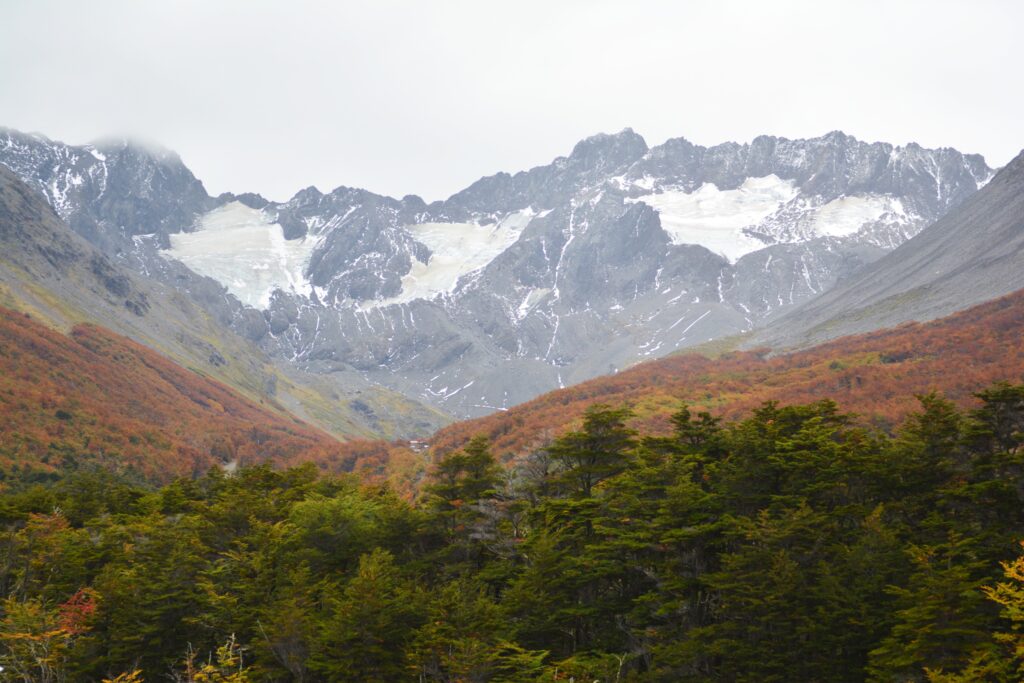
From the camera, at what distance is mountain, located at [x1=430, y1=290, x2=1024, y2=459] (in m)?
91.4

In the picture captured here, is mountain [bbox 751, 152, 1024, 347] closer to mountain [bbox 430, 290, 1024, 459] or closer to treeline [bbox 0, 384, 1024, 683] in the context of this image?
mountain [bbox 430, 290, 1024, 459]

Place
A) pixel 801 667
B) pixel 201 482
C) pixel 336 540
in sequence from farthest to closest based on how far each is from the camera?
pixel 201 482
pixel 336 540
pixel 801 667

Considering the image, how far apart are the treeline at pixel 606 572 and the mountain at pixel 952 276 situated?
415ft

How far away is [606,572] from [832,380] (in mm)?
A: 85739

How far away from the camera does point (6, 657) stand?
112 ft

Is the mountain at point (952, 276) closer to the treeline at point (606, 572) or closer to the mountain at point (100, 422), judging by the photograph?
the mountain at point (100, 422)

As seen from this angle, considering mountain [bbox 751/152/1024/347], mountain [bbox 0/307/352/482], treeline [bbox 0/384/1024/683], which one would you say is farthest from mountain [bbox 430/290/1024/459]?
mountain [bbox 0/307/352/482]

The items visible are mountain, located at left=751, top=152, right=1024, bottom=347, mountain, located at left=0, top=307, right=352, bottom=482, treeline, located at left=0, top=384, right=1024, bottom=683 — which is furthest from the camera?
mountain, located at left=751, top=152, right=1024, bottom=347

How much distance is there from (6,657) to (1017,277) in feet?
531

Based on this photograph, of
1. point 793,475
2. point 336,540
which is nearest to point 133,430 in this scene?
point 336,540

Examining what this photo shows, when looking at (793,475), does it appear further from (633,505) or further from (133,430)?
(133,430)

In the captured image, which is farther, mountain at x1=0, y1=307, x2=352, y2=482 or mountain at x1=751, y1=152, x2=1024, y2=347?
mountain at x1=751, y1=152, x2=1024, y2=347

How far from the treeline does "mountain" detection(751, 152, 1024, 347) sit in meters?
126

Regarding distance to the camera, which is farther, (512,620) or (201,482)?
(201,482)
